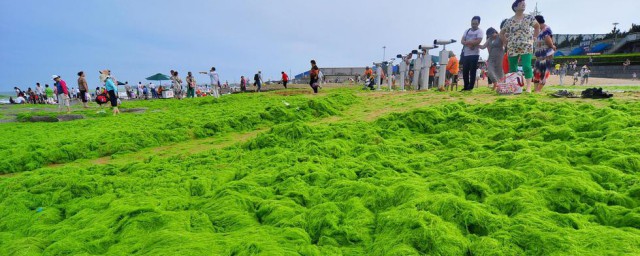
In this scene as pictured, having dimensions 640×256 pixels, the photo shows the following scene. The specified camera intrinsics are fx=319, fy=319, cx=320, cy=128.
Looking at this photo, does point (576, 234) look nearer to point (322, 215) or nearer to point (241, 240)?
point (322, 215)

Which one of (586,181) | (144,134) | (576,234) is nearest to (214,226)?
(576,234)

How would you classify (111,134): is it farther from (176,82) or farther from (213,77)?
(176,82)

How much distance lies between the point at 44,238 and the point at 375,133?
4.46 metres

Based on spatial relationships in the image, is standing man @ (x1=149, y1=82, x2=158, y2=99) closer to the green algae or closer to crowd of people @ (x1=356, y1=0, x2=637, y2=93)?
the green algae

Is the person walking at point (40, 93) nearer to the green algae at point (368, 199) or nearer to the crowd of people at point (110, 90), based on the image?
the crowd of people at point (110, 90)

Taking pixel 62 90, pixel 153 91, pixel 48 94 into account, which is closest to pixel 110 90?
pixel 62 90

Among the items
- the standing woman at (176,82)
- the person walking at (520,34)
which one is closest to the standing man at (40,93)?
the standing woman at (176,82)

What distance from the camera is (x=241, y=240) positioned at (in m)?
2.36

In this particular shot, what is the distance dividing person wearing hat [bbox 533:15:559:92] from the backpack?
1.91ft

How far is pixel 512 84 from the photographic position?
767 cm

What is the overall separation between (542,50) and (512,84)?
1096 millimetres

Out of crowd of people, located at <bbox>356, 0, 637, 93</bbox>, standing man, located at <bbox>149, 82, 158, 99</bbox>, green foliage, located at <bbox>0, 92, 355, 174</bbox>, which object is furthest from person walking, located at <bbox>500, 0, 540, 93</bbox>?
standing man, located at <bbox>149, 82, 158, 99</bbox>

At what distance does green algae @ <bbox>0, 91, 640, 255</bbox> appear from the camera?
2195 millimetres

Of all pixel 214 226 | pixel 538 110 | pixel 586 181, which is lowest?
pixel 214 226
